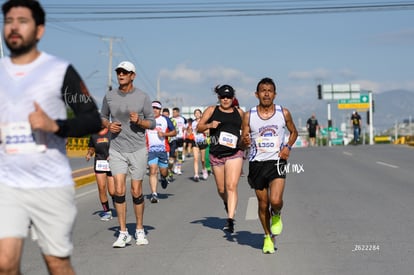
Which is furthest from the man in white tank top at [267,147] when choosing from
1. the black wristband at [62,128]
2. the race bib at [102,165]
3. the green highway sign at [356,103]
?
the green highway sign at [356,103]

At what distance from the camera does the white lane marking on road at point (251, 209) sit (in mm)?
11414

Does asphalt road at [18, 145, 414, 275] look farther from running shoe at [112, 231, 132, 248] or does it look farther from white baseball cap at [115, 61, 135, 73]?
white baseball cap at [115, 61, 135, 73]

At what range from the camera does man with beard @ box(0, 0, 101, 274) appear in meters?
4.12

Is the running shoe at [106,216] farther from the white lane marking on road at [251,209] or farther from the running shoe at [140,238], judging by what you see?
the running shoe at [140,238]

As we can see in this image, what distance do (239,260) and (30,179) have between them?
392 centimetres

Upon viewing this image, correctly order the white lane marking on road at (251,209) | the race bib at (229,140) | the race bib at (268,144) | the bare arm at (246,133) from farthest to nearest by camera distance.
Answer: the white lane marking on road at (251,209)
the race bib at (229,140)
the bare arm at (246,133)
the race bib at (268,144)

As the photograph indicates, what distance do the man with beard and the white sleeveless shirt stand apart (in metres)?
4.27

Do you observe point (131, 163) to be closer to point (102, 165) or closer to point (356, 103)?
point (102, 165)

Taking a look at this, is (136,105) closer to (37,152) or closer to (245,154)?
(245,154)

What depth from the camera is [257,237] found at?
369 inches

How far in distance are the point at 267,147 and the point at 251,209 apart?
4.28m

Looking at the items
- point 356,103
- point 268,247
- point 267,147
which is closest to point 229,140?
point 267,147

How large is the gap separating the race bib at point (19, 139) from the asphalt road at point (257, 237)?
10.8ft

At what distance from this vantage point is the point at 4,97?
4.17 metres
